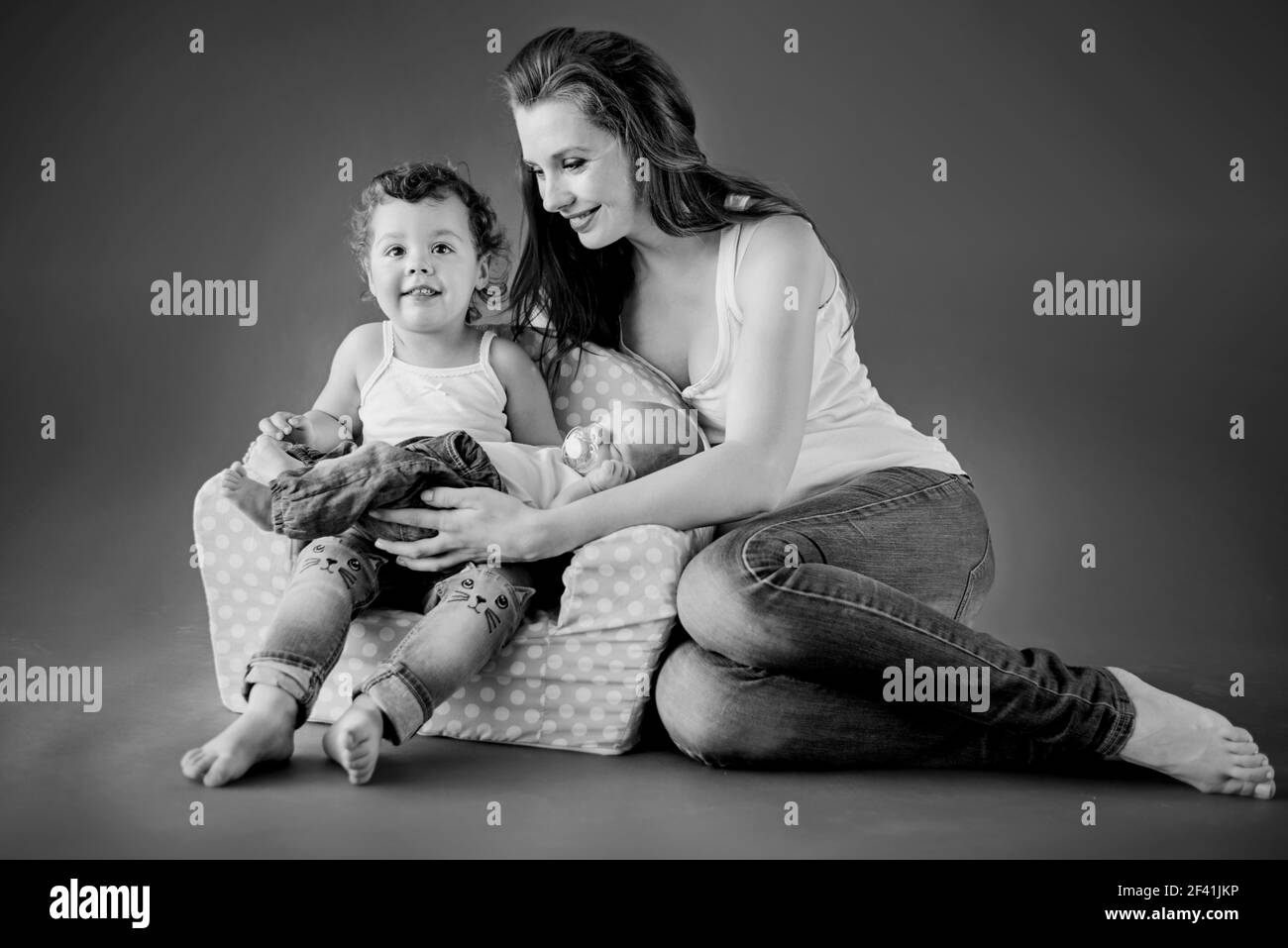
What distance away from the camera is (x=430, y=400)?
2.82 metres

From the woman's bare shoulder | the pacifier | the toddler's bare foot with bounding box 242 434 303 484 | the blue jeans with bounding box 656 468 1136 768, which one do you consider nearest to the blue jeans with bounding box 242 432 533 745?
the toddler's bare foot with bounding box 242 434 303 484

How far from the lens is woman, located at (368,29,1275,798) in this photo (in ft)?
7.18

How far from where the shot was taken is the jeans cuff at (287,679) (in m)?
2.21

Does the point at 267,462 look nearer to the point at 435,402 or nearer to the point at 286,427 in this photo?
the point at 286,427

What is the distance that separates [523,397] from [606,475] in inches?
17.0

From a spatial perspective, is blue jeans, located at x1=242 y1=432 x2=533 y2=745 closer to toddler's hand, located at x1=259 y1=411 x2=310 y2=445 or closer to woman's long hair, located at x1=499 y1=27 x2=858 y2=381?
toddler's hand, located at x1=259 y1=411 x2=310 y2=445

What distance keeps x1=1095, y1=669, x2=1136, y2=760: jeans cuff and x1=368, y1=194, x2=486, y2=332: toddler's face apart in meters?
1.48

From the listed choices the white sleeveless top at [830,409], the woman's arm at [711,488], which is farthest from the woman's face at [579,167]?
the woman's arm at [711,488]

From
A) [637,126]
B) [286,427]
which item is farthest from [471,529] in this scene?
[637,126]

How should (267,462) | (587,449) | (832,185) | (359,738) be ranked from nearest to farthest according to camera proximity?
(359,738)
(267,462)
(587,449)
(832,185)
